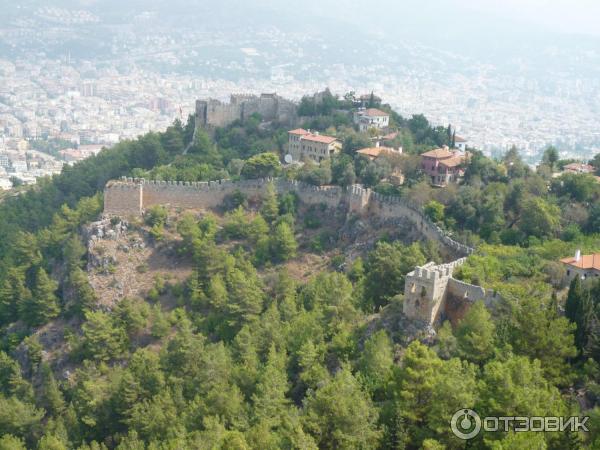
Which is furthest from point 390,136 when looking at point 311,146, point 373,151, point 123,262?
point 123,262

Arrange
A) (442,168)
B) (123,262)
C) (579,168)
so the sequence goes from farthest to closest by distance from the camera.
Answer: (579,168)
(442,168)
(123,262)

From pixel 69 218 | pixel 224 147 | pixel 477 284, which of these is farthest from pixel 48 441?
pixel 224 147

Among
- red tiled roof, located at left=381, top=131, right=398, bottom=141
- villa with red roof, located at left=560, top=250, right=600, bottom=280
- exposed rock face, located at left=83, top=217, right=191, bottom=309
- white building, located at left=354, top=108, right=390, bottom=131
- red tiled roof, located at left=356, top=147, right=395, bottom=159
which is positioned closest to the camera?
villa with red roof, located at left=560, top=250, right=600, bottom=280

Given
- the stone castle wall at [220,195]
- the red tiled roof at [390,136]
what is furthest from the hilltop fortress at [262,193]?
the red tiled roof at [390,136]

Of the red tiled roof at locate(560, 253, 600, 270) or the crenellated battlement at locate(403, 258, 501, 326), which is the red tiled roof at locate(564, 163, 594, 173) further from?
the crenellated battlement at locate(403, 258, 501, 326)

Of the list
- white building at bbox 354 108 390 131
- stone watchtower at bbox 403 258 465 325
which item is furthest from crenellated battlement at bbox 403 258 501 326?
white building at bbox 354 108 390 131

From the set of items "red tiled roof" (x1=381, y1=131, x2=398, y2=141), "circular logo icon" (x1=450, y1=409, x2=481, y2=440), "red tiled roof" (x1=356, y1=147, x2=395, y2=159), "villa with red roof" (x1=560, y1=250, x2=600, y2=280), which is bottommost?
"red tiled roof" (x1=381, y1=131, x2=398, y2=141)

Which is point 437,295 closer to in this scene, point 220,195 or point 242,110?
point 220,195
